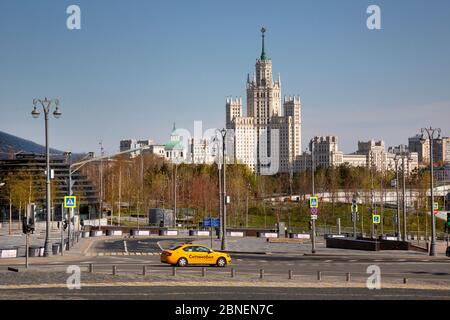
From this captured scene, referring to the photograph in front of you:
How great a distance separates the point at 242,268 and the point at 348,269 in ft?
20.2

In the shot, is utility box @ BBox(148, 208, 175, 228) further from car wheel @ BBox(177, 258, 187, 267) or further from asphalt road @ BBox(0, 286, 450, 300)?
asphalt road @ BBox(0, 286, 450, 300)

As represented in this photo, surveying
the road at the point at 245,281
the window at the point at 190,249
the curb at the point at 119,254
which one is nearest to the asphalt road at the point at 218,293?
the road at the point at 245,281

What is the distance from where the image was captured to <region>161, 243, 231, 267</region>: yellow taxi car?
133ft

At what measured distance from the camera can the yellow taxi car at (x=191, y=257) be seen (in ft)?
133

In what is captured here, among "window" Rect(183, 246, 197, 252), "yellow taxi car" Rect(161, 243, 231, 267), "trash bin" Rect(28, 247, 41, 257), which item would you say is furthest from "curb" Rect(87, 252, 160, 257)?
"window" Rect(183, 246, 197, 252)

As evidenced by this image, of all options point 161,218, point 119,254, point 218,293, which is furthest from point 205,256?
point 161,218

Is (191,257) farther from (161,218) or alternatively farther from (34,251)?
(161,218)

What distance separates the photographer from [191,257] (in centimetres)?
4075

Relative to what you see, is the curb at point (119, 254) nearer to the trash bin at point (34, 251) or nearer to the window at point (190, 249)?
the trash bin at point (34, 251)

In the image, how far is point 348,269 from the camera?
131ft

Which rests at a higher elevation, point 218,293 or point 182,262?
point 218,293
